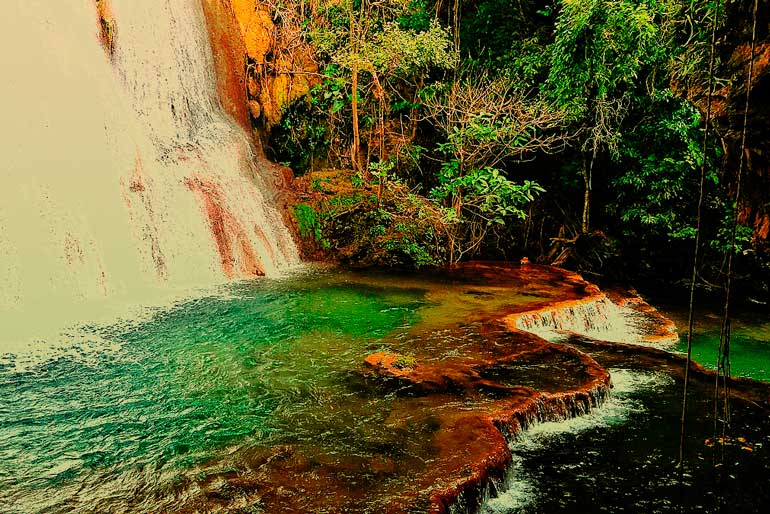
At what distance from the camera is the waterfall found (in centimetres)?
824

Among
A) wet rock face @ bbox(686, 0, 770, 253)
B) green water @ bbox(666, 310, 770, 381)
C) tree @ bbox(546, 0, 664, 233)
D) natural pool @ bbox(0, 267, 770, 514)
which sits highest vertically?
tree @ bbox(546, 0, 664, 233)

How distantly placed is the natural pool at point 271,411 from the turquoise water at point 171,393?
0.06 feet

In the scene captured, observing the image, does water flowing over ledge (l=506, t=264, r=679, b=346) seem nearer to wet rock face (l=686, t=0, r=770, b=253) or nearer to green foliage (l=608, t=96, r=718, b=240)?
wet rock face (l=686, t=0, r=770, b=253)

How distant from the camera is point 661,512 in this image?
12.9ft

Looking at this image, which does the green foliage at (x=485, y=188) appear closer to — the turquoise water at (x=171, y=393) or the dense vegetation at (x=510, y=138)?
the dense vegetation at (x=510, y=138)

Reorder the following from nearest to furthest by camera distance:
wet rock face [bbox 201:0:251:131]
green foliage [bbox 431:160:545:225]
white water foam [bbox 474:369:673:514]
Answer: white water foam [bbox 474:369:673:514] < green foliage [bbox 431:160:545:225] < wet rock face [bbox 201:0:251:131]

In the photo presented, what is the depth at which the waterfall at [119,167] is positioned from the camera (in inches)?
324

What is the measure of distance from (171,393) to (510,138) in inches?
341

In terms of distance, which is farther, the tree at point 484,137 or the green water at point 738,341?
the tree at point 484,137

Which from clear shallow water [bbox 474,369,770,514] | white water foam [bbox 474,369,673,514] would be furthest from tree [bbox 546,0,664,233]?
clear shallow water [bbox 474,369,770,514]

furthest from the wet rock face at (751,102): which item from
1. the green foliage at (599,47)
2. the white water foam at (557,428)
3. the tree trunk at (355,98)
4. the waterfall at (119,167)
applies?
the waterfall at (119,167)

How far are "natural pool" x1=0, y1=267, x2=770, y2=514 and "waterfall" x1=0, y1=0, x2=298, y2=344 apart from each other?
176 centimetres

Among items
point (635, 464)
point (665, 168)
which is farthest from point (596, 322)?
point (665, 168)

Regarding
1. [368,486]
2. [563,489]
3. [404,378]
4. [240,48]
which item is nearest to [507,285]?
[404,378]
